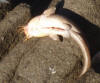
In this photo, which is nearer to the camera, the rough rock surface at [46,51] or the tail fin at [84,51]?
the rough rock surface at [46,51]

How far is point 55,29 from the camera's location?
4.66m

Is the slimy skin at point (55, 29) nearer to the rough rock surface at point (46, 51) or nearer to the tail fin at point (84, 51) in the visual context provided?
the tail fin at point (84, 51)

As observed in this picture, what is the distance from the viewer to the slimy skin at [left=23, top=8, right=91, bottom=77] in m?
4.56

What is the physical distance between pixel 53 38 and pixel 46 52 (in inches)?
10.9

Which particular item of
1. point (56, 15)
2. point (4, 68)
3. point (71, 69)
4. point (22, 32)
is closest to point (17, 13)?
point (22, 32)

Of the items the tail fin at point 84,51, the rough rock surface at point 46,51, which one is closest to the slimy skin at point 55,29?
the tail fin at point 84,51

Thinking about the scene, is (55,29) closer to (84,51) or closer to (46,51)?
(46,51)

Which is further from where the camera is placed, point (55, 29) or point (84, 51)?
point (55, 29)

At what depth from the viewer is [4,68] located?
4508 millimetres

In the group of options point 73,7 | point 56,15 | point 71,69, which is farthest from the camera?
point 73,7

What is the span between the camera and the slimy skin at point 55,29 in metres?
4.56

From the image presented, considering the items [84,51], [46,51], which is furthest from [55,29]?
[84,51]

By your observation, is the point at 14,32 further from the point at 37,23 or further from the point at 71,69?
the point at 71,69

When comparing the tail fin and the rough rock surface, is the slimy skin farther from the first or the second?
the rough rock surface
